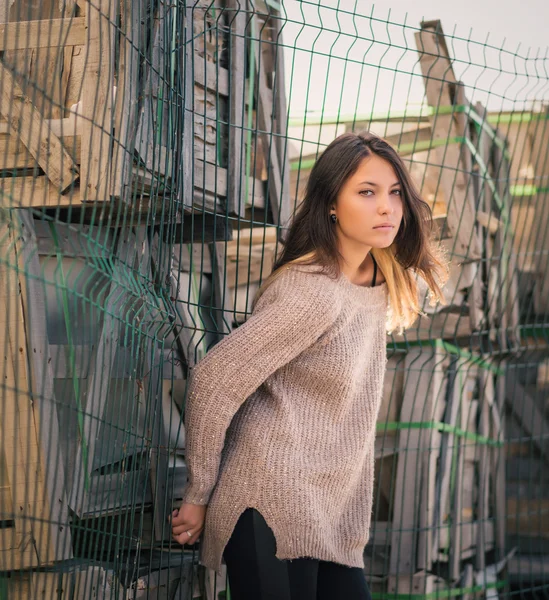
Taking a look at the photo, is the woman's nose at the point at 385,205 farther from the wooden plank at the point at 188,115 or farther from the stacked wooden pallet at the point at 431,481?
the stacked wooden pallet at the point at 431,481

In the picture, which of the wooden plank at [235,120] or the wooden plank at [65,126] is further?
the wooden plank at [235,120]

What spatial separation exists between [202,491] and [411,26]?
6.96 feet

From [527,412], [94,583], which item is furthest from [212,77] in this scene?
[527,412]

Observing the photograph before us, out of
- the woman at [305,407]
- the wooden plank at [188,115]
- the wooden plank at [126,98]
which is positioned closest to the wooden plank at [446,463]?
the wooden plank at [188,115]

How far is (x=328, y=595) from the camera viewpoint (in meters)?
2.36

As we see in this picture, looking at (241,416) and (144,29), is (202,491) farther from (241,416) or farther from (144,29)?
(144,29)

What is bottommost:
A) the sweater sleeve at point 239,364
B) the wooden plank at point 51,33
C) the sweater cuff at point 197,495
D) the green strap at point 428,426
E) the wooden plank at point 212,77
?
the sweater cuff at point 197,495

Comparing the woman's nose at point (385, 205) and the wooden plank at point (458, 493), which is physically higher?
the woman's nose at point (385, 205)

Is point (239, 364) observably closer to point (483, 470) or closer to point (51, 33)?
point (51, 33)

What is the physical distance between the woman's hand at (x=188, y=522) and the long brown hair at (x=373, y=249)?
61 centimetres

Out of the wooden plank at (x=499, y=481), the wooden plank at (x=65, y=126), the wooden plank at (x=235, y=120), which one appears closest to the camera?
the wooden plank at (x=65, y=126)

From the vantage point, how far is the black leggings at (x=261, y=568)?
2193 millimetres

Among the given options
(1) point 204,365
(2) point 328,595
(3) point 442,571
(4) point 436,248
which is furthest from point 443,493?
(1) point 204,365

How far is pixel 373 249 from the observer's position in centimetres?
271
